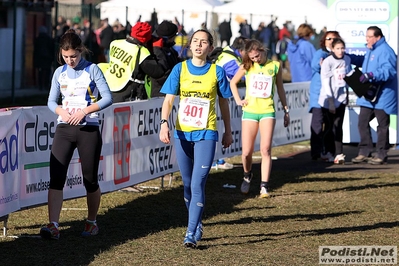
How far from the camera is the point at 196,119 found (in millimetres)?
8328

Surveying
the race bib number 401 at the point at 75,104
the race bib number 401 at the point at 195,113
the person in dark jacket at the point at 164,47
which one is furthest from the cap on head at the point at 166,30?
the race bib number 401 at the point at 195,113

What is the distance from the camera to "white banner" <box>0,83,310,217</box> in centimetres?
877

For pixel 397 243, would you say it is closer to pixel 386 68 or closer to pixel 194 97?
pixel 194 97

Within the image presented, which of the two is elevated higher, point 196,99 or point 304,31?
point 304,31

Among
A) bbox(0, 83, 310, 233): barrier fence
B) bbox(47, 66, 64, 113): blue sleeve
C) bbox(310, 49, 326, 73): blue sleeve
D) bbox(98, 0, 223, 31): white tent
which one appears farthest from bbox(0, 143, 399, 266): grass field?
bbox(98, 0, 223, 31): white tent

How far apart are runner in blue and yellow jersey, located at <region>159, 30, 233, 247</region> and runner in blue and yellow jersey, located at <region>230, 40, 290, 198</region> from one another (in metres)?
3.08

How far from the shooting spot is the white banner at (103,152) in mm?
8773

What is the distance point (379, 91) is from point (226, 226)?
660 centimetres

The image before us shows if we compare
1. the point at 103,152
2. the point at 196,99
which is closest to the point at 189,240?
the point at 196,99

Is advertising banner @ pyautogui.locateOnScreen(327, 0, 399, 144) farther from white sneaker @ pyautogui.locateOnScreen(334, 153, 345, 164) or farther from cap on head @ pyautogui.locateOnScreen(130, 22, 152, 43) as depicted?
cap on head @ pyautogui.locateOnScreen(130, 22, 152, 43)

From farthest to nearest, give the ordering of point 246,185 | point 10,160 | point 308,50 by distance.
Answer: point 308,50 → point 246,185 → point 10,160

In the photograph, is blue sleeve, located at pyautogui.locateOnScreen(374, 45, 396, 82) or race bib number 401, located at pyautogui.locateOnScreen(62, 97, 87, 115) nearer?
race bib number 401, located at pyautogui.locateOnScreen(62, 97, 87, 115)

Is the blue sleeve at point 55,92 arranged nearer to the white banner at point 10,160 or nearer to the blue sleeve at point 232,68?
the white banner at point 10,160

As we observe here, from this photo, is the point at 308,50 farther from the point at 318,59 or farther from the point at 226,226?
the point at 226,226
